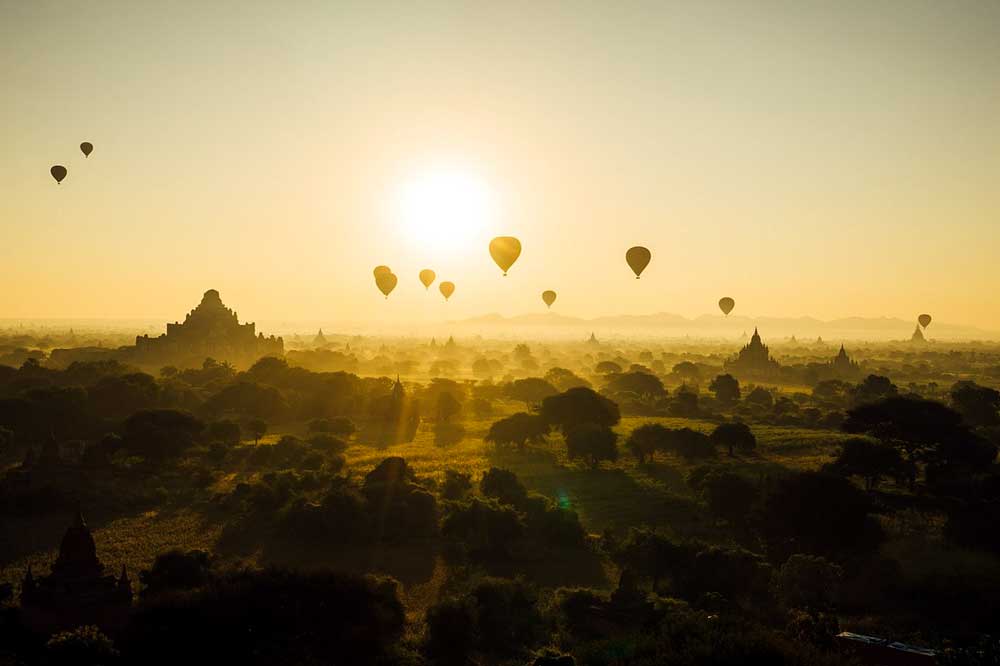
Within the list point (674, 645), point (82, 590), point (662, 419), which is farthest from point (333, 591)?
point (662, 419)

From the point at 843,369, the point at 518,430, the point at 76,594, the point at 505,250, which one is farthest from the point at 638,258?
the point at 843,369

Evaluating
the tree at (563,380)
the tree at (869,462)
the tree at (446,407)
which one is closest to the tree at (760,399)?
the tree at (563,380)

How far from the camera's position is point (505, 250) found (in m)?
79.7

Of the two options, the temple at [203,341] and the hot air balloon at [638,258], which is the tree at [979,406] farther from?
the temple at [203,341]

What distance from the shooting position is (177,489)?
1815 inches

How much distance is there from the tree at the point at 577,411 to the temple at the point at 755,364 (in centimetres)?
8576

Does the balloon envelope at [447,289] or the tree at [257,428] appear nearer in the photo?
the tree at [257,428]

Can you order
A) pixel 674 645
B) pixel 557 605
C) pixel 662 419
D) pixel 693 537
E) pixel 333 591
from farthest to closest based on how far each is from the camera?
1. pixel 662 419
2. pixel 693 537
3. pixel 557 605
4. pixel 333 591
5. pixel 674 645

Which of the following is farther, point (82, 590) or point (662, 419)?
point (662, 419)

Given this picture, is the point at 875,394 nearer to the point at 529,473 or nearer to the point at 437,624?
the point at 529,473

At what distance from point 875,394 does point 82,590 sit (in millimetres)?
88162

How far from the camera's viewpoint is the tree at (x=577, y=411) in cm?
6344

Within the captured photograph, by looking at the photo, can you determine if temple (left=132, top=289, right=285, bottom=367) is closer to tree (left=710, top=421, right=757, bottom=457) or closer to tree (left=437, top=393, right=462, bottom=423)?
tree (left=437, top=393, right=462, bottom=423)

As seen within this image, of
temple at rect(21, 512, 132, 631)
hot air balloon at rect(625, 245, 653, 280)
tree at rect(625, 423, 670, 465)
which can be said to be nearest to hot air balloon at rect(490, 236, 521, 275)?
hot air balloon at rect(625, 245, 653, 280)
